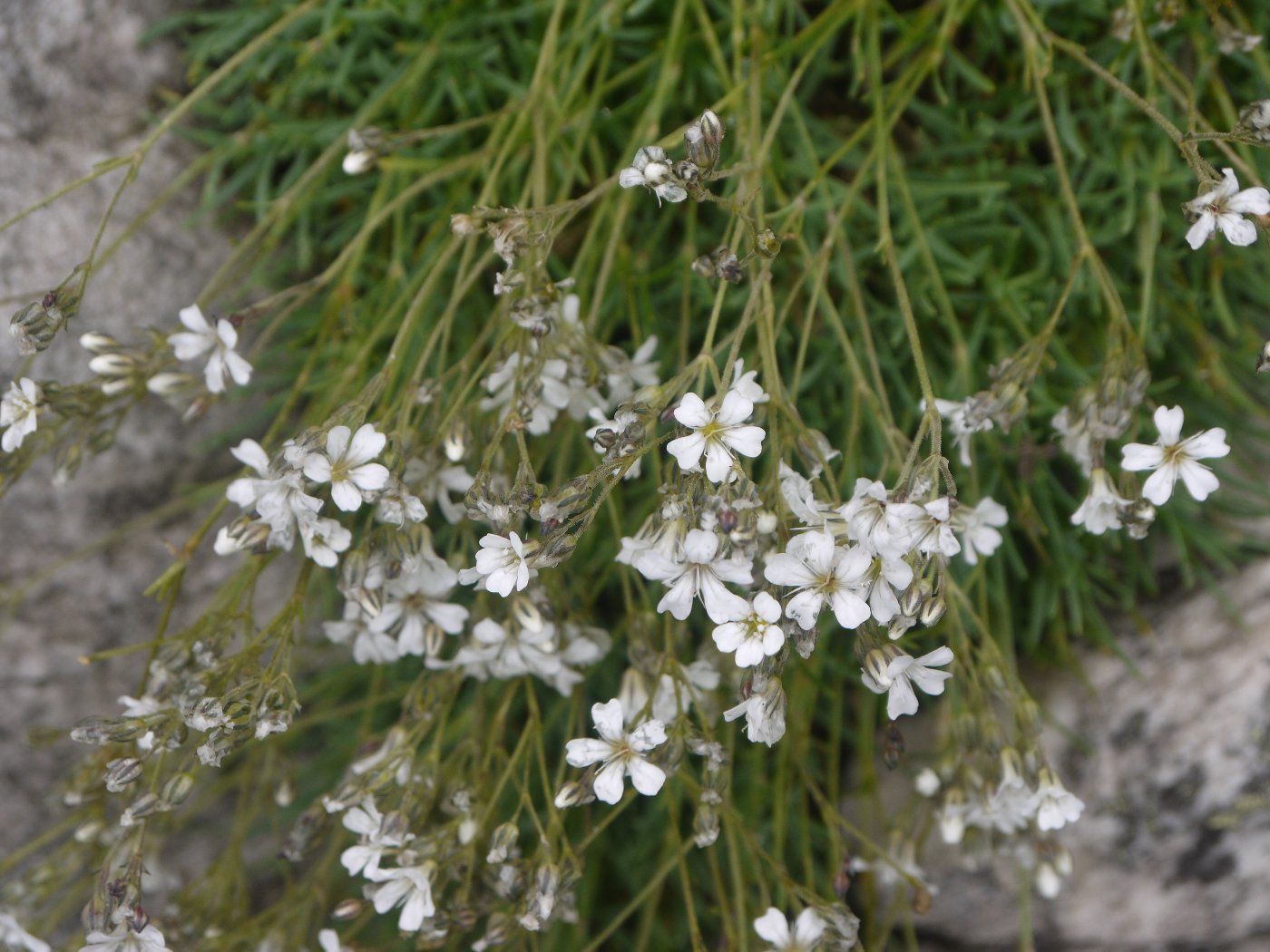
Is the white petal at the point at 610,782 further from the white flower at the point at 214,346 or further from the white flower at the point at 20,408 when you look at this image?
the white flower at the point at 20,408

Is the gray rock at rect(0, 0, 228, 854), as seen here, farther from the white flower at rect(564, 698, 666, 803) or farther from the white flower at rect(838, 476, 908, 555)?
the white flower at rect(838, 476, 908, 555)

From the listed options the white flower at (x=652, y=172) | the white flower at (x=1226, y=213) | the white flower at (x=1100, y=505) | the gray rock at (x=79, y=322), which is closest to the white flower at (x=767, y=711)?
the white flower at (x=1100, y=505)

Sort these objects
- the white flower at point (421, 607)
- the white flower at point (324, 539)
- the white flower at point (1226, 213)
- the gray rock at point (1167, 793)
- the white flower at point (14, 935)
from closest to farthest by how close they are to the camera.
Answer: the white flower at point (1226, 213)
the white flower at point (324, 539)
the white flower at point (421, 607)
the white flower at point (14, 935)
the gray rock at point (1167, 793)

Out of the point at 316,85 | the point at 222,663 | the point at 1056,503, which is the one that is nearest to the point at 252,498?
the point at 222,663

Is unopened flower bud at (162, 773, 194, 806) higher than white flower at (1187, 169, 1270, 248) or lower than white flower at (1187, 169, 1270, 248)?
lower

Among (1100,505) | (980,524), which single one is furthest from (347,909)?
(1100,505)

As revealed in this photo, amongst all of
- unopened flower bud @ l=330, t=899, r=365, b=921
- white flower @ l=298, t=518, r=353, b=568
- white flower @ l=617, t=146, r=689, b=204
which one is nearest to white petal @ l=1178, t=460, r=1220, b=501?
white flower @ l=617, t=146, r=689, b=204

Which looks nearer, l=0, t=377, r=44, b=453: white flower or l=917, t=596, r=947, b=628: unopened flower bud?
l=917, t=596, r=947, b=628: unopened flower bud
